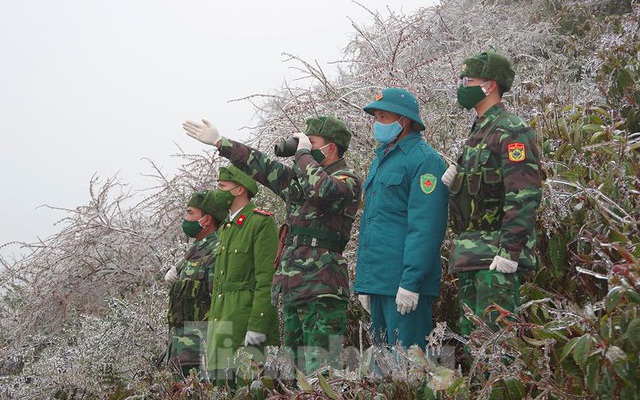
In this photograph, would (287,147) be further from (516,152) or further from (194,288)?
(516,152)

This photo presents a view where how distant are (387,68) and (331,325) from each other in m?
3.70

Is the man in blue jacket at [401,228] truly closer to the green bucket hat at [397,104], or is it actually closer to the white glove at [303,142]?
the green bucket hat at [397,104]

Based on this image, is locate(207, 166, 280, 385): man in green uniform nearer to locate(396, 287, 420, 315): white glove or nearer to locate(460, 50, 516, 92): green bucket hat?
locate(396, 287, 420, 315): white glove

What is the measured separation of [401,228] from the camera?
525cm

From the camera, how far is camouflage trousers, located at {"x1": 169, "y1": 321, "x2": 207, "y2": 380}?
651 centimetres

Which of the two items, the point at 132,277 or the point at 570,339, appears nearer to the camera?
the point at 570,339

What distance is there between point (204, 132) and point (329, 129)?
0.81 metres

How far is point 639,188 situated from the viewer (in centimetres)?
508

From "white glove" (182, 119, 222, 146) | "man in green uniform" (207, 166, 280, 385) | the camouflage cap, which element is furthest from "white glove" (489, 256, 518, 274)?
the camouflage cap

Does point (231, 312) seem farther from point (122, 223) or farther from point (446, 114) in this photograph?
point (122, 223)

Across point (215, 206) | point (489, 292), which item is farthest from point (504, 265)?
point (215, 206)

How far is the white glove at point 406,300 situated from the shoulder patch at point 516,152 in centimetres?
92

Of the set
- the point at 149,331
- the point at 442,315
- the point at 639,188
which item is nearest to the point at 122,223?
the point at 149,331

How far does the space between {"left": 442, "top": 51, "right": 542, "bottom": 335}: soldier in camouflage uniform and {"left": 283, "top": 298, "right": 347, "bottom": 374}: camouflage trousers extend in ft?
3.24
